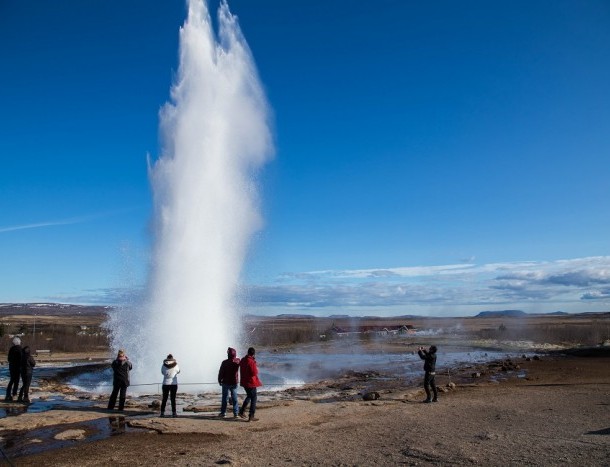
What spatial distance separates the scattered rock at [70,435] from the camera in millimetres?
9492

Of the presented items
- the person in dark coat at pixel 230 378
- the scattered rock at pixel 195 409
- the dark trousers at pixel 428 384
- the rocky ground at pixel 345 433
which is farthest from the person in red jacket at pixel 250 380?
the dark trousers at pixel 428 384

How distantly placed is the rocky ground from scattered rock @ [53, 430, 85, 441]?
17 mm

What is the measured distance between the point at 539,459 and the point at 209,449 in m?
5.04

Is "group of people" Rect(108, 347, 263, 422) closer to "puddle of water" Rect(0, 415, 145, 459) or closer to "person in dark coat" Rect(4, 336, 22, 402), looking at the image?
"puddle of water" Rect(0, 415, 145, 459)

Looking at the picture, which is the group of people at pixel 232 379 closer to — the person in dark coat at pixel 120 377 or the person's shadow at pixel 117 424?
the person's shadow at pixel 117 424

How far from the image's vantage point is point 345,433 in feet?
32.2

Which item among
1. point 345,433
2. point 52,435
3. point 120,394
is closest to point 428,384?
point 345,433

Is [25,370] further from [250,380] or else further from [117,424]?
[250,380]

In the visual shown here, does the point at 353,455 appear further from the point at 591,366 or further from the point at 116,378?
the point at 591,366

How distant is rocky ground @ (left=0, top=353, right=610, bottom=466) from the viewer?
314 inches

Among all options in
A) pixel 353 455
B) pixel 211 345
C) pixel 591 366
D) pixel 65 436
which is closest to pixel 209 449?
pixel 353 455

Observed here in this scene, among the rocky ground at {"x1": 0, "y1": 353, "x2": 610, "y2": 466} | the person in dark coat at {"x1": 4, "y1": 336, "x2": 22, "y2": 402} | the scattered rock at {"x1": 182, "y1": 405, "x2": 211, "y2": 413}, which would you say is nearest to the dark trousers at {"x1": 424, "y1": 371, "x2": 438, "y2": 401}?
the rocky ground at {"x1": 0, "y1": 353, "x2": 610, "y2": 466}

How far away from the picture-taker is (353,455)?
815 cm

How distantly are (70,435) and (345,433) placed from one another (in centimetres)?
503
